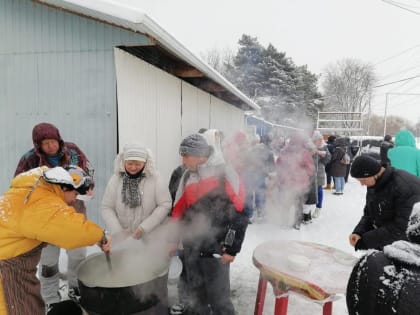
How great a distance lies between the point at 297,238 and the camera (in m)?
5.79

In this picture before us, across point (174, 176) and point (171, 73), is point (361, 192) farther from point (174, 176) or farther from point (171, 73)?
point (174, 176)

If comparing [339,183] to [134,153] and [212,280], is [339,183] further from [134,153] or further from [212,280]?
[134,153]

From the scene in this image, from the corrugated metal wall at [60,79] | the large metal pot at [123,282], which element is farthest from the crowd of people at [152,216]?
the corrugated metal wall at [60,79]

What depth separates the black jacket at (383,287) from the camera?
106 centimetres

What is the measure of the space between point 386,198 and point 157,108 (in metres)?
3.94

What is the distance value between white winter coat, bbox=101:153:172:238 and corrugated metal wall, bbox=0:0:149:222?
1363 mm

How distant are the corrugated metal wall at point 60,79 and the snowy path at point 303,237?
2.44 metres

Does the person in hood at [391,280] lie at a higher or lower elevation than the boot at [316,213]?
higher

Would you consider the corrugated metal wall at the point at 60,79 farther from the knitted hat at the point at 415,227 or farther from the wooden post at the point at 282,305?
the knitted hat at the point at 415,227

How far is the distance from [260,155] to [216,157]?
4.09m

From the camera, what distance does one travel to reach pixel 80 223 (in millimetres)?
1960

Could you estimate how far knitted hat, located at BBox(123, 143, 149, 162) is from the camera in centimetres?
305

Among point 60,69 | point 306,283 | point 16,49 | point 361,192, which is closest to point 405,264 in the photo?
point 306,283

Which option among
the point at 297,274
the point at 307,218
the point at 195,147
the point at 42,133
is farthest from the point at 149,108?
the point at 307,218
